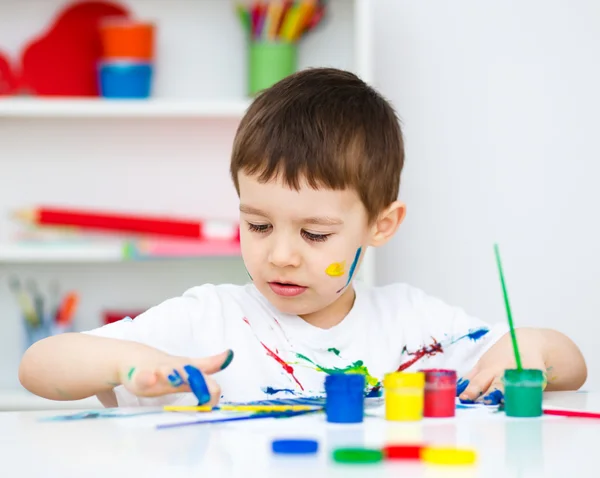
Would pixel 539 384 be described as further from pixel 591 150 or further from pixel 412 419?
pixel 591 150

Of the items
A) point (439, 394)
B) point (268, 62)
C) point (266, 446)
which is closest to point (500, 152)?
point (268, 62)

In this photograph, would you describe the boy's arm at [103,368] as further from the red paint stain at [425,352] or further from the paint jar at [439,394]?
the red paint stain at [425,352]

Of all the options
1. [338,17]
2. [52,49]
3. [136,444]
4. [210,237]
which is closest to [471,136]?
[338,17]

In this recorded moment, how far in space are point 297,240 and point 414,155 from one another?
1.45 meters

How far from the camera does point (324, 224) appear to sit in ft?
3.77

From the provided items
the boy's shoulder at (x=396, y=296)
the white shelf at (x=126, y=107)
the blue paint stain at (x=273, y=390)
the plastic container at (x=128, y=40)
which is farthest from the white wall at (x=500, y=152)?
the blue paint stain at (x=273, y=390)

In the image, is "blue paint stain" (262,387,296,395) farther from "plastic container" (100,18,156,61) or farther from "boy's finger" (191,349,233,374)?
"plastic container" (100,18,156,61)

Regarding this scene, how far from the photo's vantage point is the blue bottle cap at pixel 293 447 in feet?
2.24

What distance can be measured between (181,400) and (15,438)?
0.34 metres

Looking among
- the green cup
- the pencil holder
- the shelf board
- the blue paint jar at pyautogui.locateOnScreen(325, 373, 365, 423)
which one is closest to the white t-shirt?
the blue paint jar at pyautogui.locateOnScreen(325, 373, 365, 423)

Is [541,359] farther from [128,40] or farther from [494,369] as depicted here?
[128,40]

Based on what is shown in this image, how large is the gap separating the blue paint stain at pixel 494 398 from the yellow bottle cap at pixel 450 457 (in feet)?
1.10

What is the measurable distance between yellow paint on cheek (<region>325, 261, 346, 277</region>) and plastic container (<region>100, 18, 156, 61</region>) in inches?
52.4

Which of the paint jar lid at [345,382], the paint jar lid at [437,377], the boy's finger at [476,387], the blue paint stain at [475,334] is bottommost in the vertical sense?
the boy's finger at [476,387]
